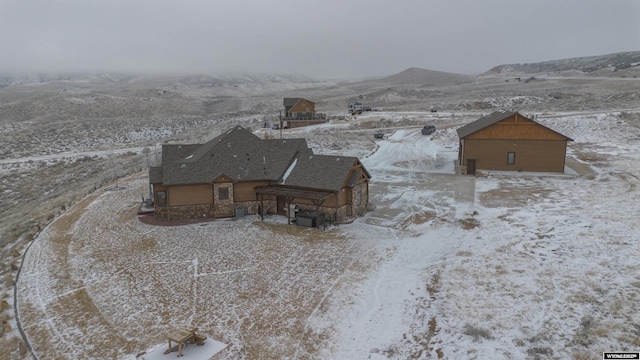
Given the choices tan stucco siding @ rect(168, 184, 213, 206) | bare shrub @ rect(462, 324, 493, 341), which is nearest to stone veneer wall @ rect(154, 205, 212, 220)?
tan stucco siding @ rect(168, 184, 213, 206)

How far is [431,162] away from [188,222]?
27.9 meters

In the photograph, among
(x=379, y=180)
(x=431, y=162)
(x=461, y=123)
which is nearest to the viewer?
(x=379, y=180)

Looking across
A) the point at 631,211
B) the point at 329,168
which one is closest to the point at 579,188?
the point at 631,211

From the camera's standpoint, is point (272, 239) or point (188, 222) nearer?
point (272, 239)

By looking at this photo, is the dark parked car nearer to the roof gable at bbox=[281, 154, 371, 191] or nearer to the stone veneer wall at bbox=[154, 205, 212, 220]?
the roof gable at bbox=[281, 154, 371, 191]

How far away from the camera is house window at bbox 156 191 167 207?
2992 centimetres

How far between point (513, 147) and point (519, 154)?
2.94 feet

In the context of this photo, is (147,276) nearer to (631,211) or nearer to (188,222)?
(188,222)

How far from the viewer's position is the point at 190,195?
29594 mm

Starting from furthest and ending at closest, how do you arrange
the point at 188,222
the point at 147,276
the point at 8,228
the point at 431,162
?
the point at 431,162
the point at 8,228
the point at 188,222
the point at 147,276

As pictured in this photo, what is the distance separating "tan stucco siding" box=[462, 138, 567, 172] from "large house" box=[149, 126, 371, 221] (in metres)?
16.6

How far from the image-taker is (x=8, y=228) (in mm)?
31109

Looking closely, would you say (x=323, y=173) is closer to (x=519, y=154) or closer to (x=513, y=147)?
(x=513, y=147)

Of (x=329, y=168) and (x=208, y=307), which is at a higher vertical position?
(x=329, y=168)
